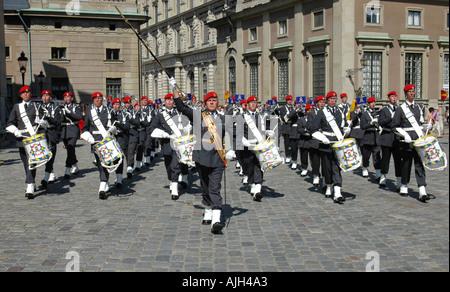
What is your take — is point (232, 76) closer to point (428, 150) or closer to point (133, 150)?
point (133, 150)

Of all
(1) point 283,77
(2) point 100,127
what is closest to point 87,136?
(2) point 100,127

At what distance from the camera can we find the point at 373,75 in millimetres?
32531

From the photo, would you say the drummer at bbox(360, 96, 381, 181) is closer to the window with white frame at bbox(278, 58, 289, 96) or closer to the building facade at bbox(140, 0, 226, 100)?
the window with white frame at bbox(278, 58, 289, 96)

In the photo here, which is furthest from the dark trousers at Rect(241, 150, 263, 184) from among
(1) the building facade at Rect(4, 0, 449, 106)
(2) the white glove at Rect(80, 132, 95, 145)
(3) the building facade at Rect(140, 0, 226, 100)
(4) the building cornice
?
(3) the building facade at Rect(140, 0, 226, 100)

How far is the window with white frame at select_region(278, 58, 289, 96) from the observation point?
37.8 meters

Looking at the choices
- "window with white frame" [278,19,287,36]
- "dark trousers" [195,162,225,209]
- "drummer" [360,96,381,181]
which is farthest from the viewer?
"window with white frame" [278,19,287,36]

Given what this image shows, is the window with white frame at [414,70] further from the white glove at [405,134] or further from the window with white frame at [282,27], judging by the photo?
the white glove at [405,134]

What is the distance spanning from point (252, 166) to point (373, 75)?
24225mm

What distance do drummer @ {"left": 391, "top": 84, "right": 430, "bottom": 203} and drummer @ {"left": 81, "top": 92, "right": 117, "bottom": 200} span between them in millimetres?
6030

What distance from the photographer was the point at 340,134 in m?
10.2

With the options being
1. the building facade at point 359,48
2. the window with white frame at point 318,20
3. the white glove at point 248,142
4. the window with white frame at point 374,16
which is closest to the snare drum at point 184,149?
the white glove at point 248,142

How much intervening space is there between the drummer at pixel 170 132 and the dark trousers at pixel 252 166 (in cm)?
144

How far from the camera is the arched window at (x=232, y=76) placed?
45.9 metres
